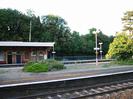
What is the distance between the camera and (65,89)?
14180 millimetres

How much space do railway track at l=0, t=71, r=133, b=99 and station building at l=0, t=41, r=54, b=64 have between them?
96.4 ft

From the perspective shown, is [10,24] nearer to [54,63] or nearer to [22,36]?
[22,36]

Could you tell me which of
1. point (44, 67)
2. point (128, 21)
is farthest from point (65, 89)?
point (128, 21)

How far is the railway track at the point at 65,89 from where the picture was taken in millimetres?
12250

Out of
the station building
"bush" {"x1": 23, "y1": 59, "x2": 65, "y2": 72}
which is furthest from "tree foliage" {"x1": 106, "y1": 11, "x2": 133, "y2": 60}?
"bush" {"x1": 23, "y1": 59, "x2": 65, "y2": 72}

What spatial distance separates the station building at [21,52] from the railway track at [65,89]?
1157 inches

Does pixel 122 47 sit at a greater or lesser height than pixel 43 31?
lesser

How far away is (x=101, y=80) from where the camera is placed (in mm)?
16438

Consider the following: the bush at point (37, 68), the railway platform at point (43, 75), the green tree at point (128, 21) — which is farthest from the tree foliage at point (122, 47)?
the bush at point (37, 68)

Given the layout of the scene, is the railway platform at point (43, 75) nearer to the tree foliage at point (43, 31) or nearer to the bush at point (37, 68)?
the bush at point (37, 68)

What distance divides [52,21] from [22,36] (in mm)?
10255

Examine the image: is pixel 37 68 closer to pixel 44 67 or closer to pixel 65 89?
pixel 44 67

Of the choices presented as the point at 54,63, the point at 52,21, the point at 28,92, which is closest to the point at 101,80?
the point at 28,92

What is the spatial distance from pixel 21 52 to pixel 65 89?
32.3 m
